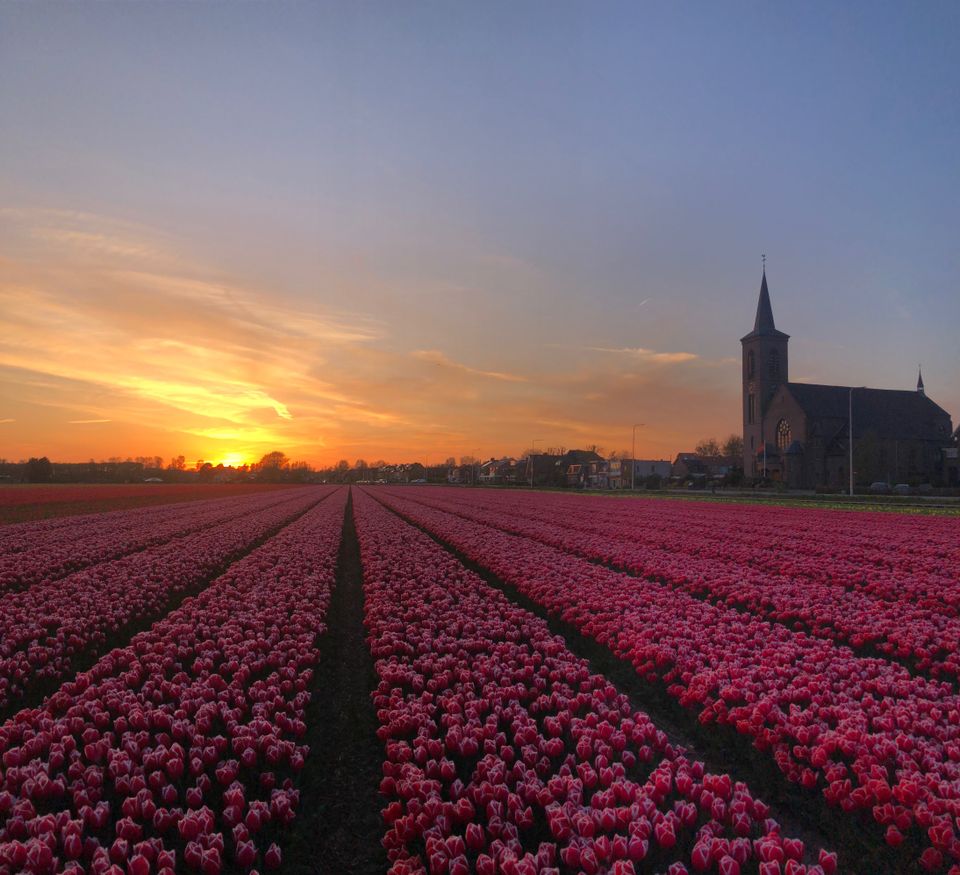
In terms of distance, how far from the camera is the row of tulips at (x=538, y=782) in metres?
3.62

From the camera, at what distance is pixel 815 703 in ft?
18.5

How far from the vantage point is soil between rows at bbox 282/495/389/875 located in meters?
4.51

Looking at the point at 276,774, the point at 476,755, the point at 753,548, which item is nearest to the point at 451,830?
the point at 476,755

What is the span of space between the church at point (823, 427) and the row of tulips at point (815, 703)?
83580 mm

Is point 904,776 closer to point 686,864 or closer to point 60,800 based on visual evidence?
point 686,864

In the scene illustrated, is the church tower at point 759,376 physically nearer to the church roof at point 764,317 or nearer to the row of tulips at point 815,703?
the church roof at point 764,317

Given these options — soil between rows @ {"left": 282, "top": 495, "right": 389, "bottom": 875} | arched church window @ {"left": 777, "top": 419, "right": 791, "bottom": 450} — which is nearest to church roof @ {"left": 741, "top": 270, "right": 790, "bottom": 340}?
arched church window @ {"left": 777, "top": 419, "right": 791, "bottom": 450}

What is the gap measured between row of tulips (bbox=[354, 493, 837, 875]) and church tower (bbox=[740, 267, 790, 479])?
99.3m

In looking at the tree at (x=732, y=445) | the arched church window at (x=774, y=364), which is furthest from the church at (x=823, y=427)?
the tree at (x=732, y=445)

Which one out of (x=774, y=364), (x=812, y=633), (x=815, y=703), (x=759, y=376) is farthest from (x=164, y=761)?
(x=774, y=364)

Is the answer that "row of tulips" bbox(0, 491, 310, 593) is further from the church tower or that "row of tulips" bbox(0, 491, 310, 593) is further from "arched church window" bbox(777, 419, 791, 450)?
the church tower

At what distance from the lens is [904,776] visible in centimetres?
440

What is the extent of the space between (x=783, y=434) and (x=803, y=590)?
9311 cm

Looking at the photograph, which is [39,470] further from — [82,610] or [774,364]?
[774,364]
